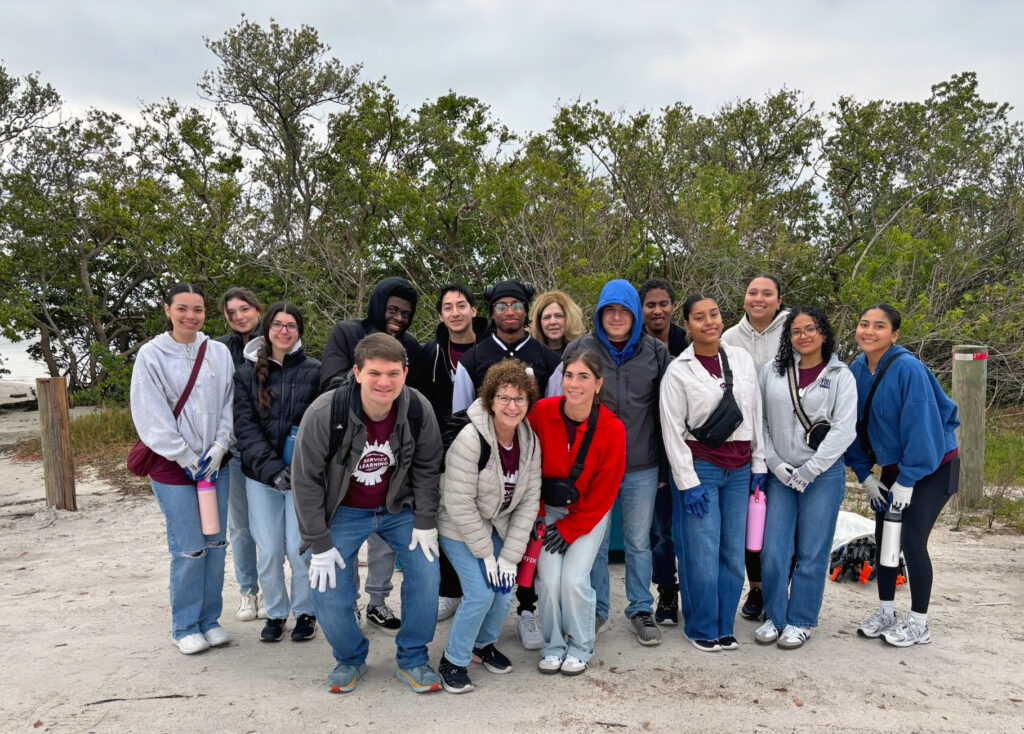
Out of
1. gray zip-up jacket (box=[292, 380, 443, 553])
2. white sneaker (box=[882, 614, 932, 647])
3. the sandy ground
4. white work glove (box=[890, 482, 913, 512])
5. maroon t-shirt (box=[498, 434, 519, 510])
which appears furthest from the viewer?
white sneaker (box=[882, 614, 932, 647])

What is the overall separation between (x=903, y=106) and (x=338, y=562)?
14.3 metres

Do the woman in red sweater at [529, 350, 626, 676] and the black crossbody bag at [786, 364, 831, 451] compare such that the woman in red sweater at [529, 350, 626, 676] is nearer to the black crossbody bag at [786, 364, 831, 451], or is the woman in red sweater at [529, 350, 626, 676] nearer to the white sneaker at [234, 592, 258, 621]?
the black crossbody bag at [786, 364, 831, 451]

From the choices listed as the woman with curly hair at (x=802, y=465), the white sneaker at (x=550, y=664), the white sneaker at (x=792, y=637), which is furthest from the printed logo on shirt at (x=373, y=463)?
the white sneaker at (x=792, y=637)

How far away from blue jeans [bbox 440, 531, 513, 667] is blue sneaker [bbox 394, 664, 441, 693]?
0.36 feet

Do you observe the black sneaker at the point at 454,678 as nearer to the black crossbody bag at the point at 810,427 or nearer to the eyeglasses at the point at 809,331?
the black crossbody bag at the point at 810,427

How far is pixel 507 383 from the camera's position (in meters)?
3.46

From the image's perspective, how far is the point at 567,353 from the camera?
4016 millimetres

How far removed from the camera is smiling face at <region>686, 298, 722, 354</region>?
385 centimetres

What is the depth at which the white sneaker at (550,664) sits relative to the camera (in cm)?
364

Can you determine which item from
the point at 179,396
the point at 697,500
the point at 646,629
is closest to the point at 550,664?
the point at 646,629

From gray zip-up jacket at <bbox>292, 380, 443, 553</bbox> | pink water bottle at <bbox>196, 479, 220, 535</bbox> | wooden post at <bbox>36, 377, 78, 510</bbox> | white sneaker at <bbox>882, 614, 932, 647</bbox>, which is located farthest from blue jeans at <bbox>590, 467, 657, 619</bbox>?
wooden post at <bbox>36, 377, 78, 510</bbox>

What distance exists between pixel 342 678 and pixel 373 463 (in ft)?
3.36

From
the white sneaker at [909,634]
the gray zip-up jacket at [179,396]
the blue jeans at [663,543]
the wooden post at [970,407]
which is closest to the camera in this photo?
the gray zip-up jacket at [179,396]

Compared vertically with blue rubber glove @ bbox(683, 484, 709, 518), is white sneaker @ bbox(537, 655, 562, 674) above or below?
below
